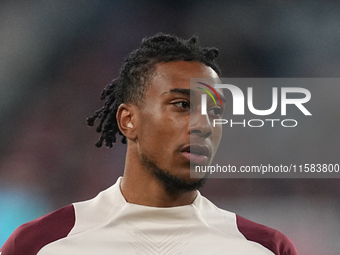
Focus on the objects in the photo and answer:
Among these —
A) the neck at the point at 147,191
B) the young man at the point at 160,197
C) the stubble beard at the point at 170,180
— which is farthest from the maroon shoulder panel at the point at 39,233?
the stubble beard at the point at 170,180

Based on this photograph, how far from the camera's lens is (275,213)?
3391mm

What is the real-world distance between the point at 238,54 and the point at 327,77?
646 millimetres

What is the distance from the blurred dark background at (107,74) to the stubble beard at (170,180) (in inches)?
49.1

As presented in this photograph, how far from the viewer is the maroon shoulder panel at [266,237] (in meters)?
2.14

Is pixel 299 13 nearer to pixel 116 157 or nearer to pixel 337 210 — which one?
pixel 337 210

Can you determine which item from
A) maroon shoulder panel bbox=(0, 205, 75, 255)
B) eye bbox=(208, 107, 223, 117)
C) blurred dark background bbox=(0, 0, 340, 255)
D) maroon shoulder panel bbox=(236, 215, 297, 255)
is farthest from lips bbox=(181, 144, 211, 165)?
blurred dark background bbox=(0, 0, 340, 255)

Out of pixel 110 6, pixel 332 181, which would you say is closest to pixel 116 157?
pixel 110 6

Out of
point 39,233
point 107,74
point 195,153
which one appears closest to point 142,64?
point 195,153

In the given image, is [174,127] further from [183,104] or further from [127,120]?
[127,120]

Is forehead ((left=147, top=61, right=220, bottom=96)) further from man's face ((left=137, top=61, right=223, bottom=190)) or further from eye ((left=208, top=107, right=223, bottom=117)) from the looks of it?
eye ((left=208, top=107, right=223, bottom=117))

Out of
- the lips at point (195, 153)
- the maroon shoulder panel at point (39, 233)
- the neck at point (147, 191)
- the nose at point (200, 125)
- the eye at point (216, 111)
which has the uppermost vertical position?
the eye at point (216, 111)

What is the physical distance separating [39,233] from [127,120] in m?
0.58

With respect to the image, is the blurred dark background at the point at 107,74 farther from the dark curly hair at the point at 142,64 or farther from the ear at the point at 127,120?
the ear at the point at 127,120

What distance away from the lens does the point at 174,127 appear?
78.7 inches
